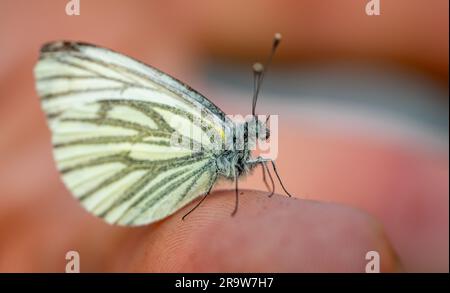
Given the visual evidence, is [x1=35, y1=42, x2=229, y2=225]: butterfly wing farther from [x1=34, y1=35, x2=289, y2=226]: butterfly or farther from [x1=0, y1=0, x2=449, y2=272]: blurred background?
[x1=0, y1=0, x2=449, y2=272]: blurred background

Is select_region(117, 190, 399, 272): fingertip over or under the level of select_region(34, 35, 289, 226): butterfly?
under

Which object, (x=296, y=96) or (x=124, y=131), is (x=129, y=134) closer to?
(x=124, y=131)

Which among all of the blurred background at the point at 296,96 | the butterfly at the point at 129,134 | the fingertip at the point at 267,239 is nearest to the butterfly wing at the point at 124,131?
→ the butterfly at the point at 129,134

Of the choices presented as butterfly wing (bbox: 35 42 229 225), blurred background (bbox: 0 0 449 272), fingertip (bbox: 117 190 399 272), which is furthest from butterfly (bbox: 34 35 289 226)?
blurred background (bbox: 0 0 449 272)

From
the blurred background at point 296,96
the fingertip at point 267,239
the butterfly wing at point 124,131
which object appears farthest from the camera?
the blurred background at point 296,96

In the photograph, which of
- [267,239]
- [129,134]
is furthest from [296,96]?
[267,239]

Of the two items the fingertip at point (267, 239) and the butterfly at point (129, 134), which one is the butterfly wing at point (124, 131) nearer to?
the butterfly at point (129, 134)
